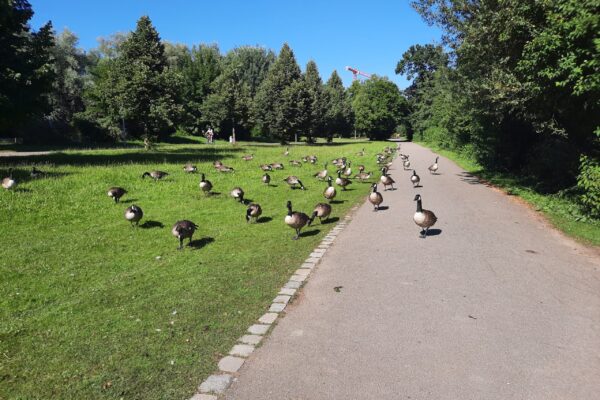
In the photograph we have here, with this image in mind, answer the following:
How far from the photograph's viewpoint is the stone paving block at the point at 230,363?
506 centimetres

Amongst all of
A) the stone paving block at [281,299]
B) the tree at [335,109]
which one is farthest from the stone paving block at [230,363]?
the tree at [335,109]

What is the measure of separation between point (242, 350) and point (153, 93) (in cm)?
3352

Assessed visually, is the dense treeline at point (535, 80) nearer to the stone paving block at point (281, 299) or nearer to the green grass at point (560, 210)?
the green grass at point (560, 210)

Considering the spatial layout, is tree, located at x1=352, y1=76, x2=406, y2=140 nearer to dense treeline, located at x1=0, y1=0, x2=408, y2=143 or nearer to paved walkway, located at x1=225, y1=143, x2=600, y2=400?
dense treeline, located at x1=0, y1=0, x2=408, y2=143

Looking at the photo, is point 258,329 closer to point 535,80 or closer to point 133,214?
point 133,214

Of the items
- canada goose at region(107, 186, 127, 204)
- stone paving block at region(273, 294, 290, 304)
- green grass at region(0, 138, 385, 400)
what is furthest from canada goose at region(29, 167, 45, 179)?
stone paving block at region(273, 294, 290, 304)

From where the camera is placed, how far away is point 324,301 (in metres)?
7.11

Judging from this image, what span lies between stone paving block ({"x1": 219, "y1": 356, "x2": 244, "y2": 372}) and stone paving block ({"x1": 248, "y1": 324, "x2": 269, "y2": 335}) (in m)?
0.72

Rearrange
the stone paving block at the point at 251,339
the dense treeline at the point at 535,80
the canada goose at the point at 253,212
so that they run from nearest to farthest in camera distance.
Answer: the stone paving block at the point at 251,339, the dense treeline at the point at 535,80, the canada goose at the point at 253,212

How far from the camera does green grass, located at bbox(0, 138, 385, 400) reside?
506 centimetres

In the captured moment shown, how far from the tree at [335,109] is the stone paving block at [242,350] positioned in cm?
7487

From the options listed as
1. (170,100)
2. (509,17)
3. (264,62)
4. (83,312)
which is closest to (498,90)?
(509,17)

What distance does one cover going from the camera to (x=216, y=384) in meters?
4.75

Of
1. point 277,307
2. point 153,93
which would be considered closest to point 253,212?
point 277,307
